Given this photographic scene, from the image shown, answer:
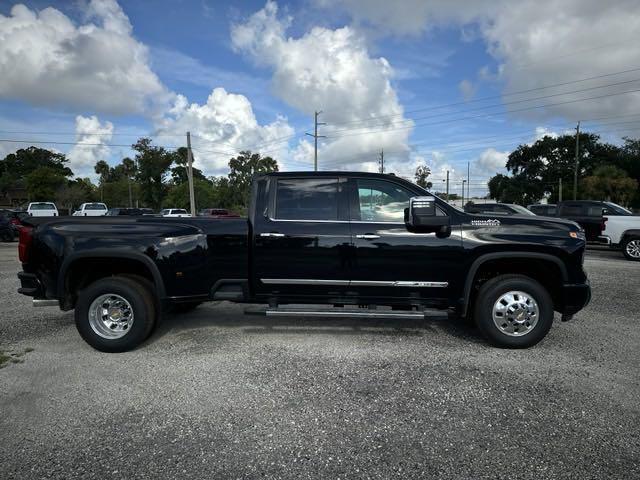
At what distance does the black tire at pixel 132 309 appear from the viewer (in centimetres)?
436

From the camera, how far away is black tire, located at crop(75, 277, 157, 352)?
4.36 meters

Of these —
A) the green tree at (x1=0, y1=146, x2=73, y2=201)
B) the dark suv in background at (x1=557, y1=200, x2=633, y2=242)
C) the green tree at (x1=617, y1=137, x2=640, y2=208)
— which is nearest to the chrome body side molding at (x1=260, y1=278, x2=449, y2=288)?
the dark suv in background at (x1=557, y1=200, x2=633, y2=242)

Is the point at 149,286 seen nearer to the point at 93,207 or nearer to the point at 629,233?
the point at 629,233

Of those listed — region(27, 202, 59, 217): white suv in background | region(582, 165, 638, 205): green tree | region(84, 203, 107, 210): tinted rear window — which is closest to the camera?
region(27, 202, 59, 217): white suv in background

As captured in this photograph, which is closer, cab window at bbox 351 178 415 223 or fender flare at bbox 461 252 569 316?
fender flare at bbox 461 252 569 316

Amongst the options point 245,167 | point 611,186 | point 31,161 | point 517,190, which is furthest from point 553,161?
point 31,161

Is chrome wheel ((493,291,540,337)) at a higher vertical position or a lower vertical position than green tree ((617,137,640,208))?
lower

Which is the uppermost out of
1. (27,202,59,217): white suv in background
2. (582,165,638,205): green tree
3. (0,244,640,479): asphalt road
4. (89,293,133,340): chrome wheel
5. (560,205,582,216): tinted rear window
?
(582,165,638,205): green tree

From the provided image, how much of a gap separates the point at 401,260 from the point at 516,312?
136 centimetres

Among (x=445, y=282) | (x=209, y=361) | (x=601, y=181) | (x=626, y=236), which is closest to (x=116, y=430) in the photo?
(x=209, y=361)

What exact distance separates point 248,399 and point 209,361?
3.21 ft

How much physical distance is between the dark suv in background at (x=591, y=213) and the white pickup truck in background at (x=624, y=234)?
0.23m

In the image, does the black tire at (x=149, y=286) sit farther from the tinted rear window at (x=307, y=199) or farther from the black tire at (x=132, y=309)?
the tinted rear window at (x=307, y=199)

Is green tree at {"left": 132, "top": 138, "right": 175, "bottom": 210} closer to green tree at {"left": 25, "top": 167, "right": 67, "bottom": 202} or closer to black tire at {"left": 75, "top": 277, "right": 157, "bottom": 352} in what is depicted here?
green tree at {"left": 25, "top": 167, "right": 67, "bottom": 202}
